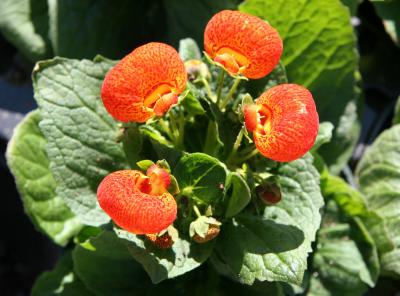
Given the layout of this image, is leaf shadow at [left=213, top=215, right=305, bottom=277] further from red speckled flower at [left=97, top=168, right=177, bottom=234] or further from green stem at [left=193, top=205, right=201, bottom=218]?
red speckled flower at [left=97, top=168, right=177, bottom=234]

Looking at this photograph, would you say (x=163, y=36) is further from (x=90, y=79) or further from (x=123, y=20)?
(x=90, y=79)

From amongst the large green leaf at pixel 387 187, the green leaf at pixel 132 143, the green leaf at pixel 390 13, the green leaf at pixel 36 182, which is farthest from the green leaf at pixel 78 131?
the green leaf at pixel 390 13

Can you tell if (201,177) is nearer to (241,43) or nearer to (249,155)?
(249,155)

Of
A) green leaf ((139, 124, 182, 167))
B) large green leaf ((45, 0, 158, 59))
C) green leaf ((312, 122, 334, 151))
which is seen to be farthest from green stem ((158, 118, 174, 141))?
large green leaf ((45, 0, 158, 59))

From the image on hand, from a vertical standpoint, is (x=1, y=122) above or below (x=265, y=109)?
below

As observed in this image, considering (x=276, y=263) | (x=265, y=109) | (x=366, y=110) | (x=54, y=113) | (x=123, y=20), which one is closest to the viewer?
(x=265, y=109)

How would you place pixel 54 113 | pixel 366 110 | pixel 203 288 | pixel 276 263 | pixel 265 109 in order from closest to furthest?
1. pixel 265 109
2. pixel 276 263
3. pixel 54 113
4. pixel 203 288
5. pixel 366 110

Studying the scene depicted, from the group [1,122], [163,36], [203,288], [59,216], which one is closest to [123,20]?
[163,36]
